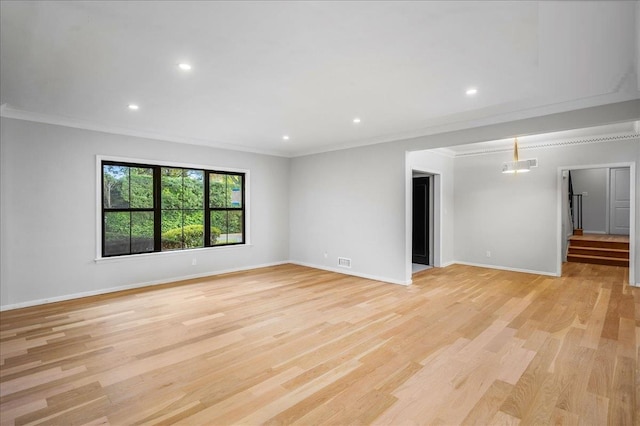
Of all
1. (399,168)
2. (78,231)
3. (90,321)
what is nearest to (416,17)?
(399,168)

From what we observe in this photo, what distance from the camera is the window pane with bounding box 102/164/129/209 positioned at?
5105mm

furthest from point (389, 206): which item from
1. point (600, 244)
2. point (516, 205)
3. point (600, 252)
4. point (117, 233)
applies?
point (600, 244)

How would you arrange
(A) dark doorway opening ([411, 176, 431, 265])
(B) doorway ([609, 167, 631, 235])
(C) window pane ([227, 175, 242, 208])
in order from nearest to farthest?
(C) window pane ([227, 175, 242, 208])
(A) dark doorway opening ([411, 176, 431, 265])
(B) doorway ([609, 167, 631, 235])

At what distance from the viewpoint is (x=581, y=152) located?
594 cm

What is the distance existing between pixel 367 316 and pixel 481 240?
14.5 feet

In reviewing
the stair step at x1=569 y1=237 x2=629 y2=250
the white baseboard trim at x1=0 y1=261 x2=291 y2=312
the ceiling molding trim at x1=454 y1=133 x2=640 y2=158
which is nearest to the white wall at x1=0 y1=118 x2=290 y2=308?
the white baseboard trim at x1=0 y1=261 x2=291 y2=312

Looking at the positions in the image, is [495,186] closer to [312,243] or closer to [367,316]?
[312,243]

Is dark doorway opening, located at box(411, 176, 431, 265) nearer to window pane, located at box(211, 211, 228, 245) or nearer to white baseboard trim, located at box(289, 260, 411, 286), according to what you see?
white baseboard trim, located at box(289, 260, 411, 286)

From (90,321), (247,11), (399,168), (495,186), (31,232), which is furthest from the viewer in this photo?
(495,186)

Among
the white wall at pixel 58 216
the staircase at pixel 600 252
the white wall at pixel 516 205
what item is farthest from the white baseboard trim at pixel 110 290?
the staircase at pixel 600 252

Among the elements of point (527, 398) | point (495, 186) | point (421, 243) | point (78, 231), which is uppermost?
point (495, 186)

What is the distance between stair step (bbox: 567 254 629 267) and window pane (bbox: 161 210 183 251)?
885 cm

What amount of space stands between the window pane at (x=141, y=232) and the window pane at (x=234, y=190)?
1597mm

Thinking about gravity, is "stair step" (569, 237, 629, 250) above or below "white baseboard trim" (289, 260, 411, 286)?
above
